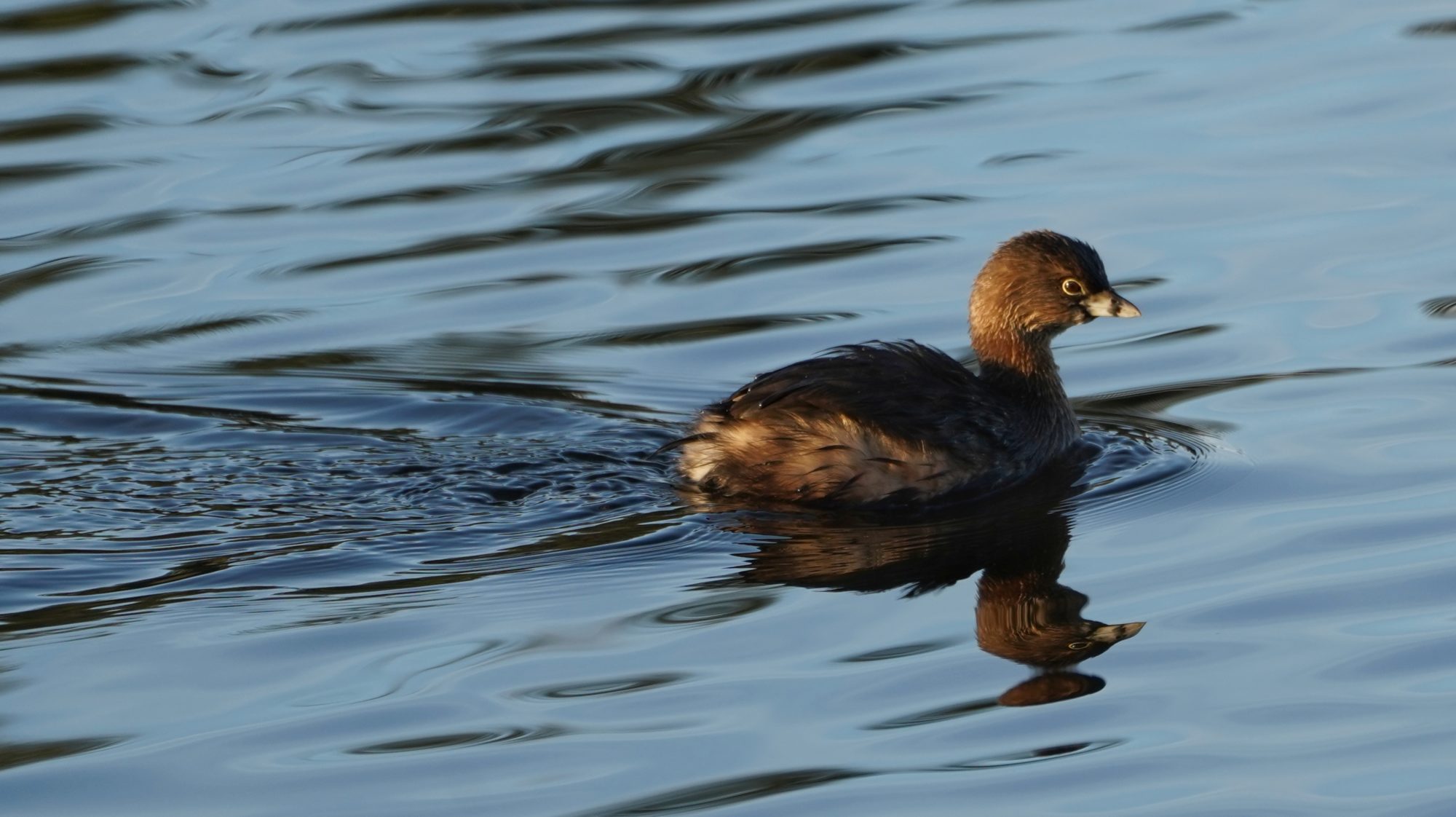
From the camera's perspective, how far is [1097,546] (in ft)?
23.8

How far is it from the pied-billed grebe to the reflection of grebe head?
0.87 m

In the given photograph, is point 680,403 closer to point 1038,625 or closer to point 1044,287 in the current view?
point 1044,287

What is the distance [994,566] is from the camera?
7109mm

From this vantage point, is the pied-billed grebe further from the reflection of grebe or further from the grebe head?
the grebe head

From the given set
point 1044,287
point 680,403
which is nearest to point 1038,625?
point 1044,287

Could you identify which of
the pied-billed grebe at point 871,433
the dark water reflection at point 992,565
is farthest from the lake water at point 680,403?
the pied-billed grebe at point 871,433

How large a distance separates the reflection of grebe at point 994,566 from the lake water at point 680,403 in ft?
0.09

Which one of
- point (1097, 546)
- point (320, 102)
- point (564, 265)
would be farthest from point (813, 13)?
point (1097, 546)

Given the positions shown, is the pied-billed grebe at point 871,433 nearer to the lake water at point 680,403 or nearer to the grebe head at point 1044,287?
the lake water at point 680,403

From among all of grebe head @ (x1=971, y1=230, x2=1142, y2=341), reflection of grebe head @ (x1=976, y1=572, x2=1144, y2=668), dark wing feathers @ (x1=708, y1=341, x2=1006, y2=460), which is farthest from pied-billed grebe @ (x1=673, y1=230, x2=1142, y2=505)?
reflection of grebe head @ (x1=976, y1=572, x2=1144, y2=668)

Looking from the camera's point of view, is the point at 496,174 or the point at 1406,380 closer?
the point at 1406,380

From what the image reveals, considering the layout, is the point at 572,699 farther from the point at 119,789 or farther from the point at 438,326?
the point at 438,326

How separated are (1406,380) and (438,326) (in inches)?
156

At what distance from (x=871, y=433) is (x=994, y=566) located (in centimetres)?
83
